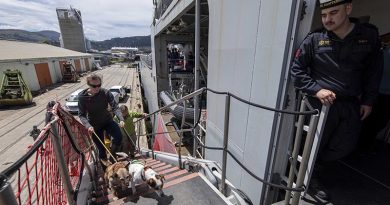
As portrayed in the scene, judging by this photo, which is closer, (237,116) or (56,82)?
(237,116)

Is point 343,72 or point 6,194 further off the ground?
point 343,72

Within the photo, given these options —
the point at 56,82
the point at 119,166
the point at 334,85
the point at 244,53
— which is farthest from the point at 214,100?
the point at 56,82

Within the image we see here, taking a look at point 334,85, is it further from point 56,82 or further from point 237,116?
point 56,82

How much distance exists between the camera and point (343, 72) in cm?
191

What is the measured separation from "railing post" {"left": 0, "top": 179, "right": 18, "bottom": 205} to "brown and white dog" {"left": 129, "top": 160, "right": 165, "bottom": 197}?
5.40ft

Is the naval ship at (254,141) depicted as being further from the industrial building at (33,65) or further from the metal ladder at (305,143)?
the industrial building at (33,65)

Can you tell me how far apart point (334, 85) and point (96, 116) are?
349 cm

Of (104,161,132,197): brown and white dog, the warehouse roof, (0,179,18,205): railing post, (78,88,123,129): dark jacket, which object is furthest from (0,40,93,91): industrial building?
(0,179,18,205): railing post

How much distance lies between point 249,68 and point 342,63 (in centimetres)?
105

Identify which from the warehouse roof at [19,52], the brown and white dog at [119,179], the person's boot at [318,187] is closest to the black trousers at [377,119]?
the person's boot at [318,187]

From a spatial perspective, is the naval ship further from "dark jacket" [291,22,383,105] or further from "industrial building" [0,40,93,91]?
"industrial building" [0,40,93,91]

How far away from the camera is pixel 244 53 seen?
9.42 ft

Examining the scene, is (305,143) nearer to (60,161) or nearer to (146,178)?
(146,178)

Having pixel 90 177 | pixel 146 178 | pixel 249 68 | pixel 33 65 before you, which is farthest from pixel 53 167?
pixel 33 65
